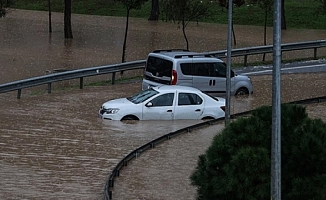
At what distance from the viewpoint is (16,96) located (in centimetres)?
2864

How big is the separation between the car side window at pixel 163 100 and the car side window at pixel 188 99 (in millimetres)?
268

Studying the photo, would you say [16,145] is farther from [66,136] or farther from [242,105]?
[242,105]

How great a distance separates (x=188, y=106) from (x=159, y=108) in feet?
3.01

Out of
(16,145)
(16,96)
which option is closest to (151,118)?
(16,145)

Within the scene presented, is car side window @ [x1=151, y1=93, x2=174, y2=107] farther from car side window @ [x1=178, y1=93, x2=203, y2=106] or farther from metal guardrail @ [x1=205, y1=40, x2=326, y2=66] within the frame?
metal guardrail @ [x1=205, y1=40, x2=326, y2=66]

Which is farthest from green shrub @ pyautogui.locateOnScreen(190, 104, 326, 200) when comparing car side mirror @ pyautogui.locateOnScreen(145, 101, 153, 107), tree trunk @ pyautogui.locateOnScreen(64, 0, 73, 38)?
tree trunk @ pyautogui.locateOnScreen(64, 0, 73, 38)

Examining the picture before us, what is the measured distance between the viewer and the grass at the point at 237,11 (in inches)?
2384

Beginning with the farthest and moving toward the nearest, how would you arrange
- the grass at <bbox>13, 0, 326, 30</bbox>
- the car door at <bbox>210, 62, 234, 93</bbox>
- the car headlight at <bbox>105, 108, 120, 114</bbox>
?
the grass at <bbox>13, 0, 326, 30</bbox>, the car door at <bbox>210, 62, 234, 93</bbox>, the car headlight at <bbox>105, 108, 120, 114</bbox>

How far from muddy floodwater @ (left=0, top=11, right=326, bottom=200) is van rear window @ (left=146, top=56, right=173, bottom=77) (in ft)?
6.30

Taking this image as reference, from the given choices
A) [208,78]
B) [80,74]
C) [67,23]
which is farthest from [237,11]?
[208,78]

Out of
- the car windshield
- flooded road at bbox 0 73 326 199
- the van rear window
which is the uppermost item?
the van rear window

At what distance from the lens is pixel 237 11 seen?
64.3 metres

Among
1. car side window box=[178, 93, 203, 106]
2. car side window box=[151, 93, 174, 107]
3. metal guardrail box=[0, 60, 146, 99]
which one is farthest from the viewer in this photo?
metal guardrail box=[0, 60, 146, 99]

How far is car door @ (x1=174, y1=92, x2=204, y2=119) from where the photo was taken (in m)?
23.5
